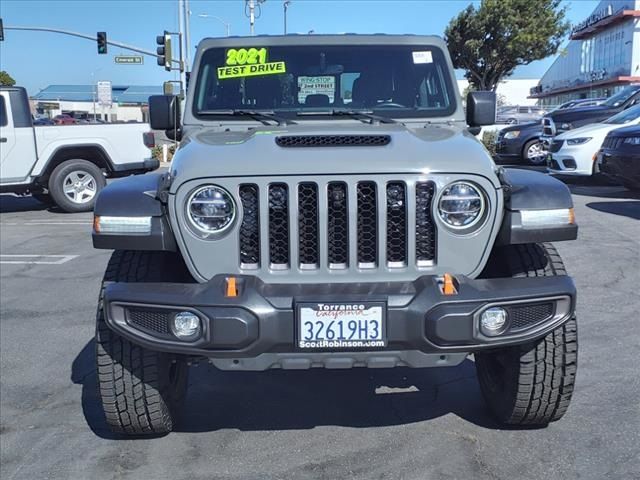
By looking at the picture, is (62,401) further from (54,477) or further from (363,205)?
(363,205)

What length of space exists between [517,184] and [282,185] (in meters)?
1.09

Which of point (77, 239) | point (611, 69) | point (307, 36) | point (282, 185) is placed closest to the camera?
point (282, 185)

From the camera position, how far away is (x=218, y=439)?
3.65 metres

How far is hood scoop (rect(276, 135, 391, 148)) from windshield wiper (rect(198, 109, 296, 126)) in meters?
0.64

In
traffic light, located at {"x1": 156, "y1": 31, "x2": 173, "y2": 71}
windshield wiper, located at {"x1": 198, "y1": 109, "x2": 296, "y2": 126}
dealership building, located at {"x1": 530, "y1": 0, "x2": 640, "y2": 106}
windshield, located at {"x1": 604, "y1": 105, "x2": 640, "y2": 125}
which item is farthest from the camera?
dealership building, located at {"x1": 530, "y1": 0, "x2": 640, "y2": 106}

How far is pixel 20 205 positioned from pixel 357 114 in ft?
35.9

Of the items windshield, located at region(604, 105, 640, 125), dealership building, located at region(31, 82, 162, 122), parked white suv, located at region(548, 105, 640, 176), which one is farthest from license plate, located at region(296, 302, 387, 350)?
dealership building, located at region(31, 82, 162, 122)

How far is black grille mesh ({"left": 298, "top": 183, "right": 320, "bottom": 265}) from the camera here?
119 inches

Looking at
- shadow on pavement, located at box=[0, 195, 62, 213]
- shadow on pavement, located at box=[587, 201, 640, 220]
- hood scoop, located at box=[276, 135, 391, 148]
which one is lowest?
shadow on pavement, located at box=[0, 195, 62, 213]

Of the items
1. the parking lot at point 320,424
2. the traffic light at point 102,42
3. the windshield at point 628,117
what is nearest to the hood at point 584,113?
the windshield at point 628,117

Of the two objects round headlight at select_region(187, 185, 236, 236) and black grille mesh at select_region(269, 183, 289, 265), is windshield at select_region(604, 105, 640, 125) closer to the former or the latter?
black grille mesh at select_region(269, 183, 289, 265)

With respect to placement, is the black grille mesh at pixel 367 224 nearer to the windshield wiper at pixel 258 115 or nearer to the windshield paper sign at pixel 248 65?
the windshield wiper at pixel 258 115

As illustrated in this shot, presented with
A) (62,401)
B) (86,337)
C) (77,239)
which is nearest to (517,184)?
(62,401)

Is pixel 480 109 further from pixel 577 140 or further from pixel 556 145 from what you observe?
pixel 556 145
